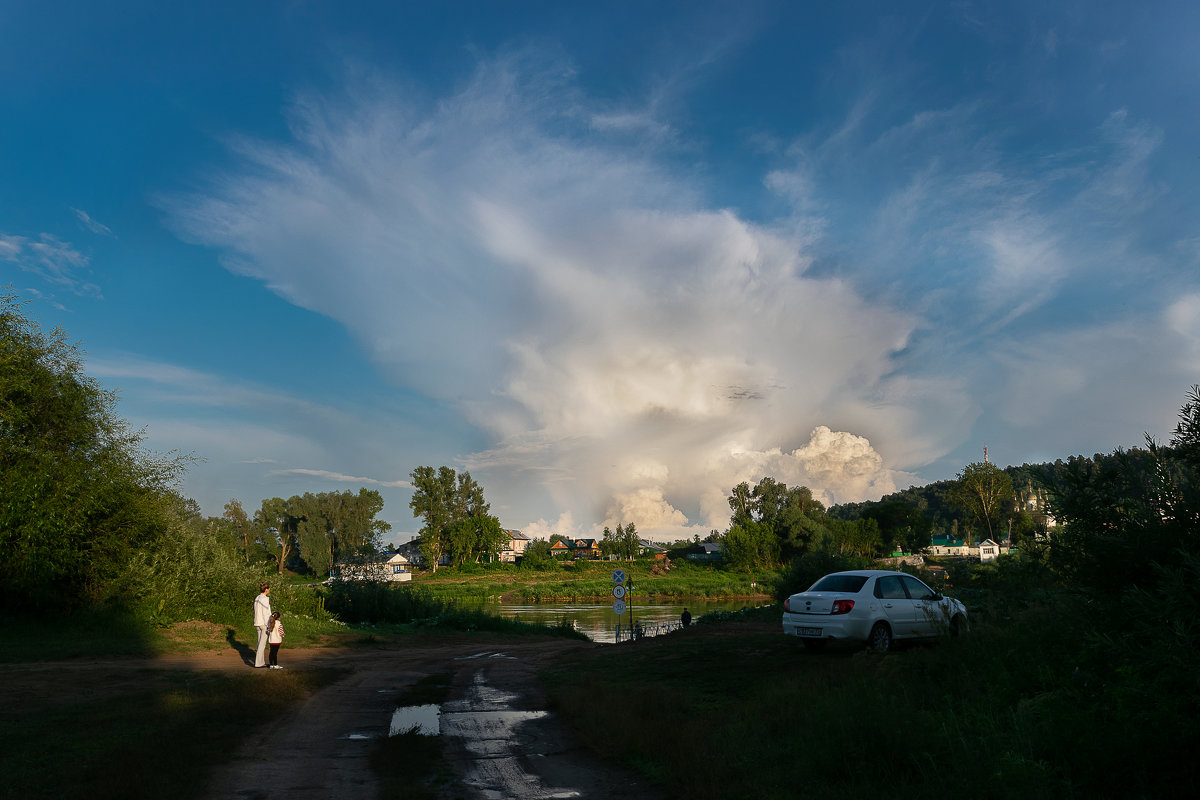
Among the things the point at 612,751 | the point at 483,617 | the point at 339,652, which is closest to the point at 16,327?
the point at 339,652

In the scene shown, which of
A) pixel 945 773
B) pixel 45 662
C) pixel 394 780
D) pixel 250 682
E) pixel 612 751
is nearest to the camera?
pixel 945 773

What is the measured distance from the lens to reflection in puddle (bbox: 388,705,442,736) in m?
10.9

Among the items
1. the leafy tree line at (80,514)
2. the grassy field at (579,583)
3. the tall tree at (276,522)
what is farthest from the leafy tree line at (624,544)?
the leafy tree line at (80,514)

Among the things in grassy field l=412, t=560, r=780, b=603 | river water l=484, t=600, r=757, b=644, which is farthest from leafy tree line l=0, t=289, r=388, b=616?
grassy field l=412, t=560, r=780, b=603

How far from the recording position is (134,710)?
1131 centimetres

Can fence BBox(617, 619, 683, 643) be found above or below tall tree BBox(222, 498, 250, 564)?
below

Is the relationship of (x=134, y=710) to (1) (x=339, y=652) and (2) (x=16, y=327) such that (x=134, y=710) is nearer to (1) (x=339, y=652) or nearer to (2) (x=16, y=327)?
(1) (x=339, y=652)

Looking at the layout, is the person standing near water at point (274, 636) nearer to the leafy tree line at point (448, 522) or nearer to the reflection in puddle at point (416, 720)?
the reflection in puddle at point (416, 720)

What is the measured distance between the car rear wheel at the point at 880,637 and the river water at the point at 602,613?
24.6m

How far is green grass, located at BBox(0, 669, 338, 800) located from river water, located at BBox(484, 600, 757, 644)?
25.5 m

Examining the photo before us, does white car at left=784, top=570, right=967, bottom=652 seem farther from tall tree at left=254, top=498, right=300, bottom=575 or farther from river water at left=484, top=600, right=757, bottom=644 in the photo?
tall tree at left=254, top=498, right=300, bottom=575

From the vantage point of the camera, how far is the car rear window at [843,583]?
47.3 ft

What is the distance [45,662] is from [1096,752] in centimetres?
2101

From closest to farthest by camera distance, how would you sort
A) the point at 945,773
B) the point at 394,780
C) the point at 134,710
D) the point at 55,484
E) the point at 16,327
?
the point at 945,773 → the point at 394,780 → the point at 134,710 → the point at 55,484 → the point at 16,327
